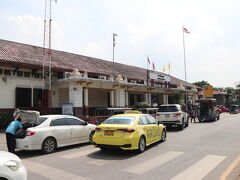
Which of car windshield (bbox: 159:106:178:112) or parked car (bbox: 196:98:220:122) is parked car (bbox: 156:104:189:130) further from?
parked car (bbox: 196:98:220:122)

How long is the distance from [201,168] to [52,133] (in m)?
5.71

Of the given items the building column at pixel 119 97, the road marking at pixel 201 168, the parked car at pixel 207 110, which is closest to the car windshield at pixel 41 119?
the road marking at pixel 201 168

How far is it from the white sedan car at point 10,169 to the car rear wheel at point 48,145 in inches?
178

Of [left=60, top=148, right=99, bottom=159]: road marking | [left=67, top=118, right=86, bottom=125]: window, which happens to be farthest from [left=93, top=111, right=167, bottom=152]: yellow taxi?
[left=67, top=118, right=86, bottom=125]: window

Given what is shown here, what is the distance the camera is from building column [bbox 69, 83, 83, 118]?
60.3 feet

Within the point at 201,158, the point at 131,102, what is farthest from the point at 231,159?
the point at 131,102

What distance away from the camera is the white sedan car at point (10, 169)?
142 inches

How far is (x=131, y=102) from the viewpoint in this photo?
31.5m

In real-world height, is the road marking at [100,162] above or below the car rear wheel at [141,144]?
below

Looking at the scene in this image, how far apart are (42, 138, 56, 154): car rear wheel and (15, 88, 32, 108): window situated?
1031 centimetres

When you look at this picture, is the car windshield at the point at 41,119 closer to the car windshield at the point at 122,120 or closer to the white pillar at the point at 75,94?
the car windshield at the point at 122,120

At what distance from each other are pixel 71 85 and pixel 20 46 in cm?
764

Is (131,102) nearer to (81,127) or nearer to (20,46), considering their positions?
(20,46)

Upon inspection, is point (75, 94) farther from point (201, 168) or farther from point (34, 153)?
point (201, 168)
